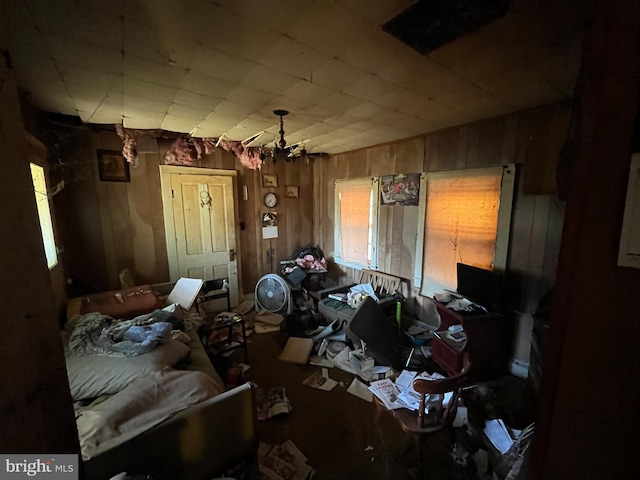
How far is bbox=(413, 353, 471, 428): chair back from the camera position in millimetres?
1432

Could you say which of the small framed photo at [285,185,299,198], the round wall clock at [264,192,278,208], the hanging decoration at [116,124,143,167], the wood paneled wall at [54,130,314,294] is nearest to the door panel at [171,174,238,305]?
the wood paneled wall at [54,130,314,294]

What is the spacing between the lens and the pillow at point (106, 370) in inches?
61.4

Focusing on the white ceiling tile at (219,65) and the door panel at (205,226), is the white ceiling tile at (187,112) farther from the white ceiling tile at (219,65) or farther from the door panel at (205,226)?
the door panel at (205,226)

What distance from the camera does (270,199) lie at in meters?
4.28

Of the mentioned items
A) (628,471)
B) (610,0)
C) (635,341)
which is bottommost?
(628,471)

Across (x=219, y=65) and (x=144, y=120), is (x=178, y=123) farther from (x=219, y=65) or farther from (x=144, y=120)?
(x=219, y=65)

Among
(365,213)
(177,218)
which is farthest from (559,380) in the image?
(177,218)

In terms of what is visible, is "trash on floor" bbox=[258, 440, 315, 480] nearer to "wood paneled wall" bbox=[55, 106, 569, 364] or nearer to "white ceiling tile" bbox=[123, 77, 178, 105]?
"wood paneled wall" bbox=[55, 106, 569, 364]

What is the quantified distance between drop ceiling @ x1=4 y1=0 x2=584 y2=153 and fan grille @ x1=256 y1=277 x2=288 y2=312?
2034 mm

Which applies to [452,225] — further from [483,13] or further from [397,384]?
[483,13]

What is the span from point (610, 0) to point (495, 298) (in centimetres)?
240

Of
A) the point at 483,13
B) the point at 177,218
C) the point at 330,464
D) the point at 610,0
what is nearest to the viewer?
the point at 610,0

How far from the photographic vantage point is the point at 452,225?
2844mm

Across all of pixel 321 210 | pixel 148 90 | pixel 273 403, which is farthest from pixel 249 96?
pixel 321 210
